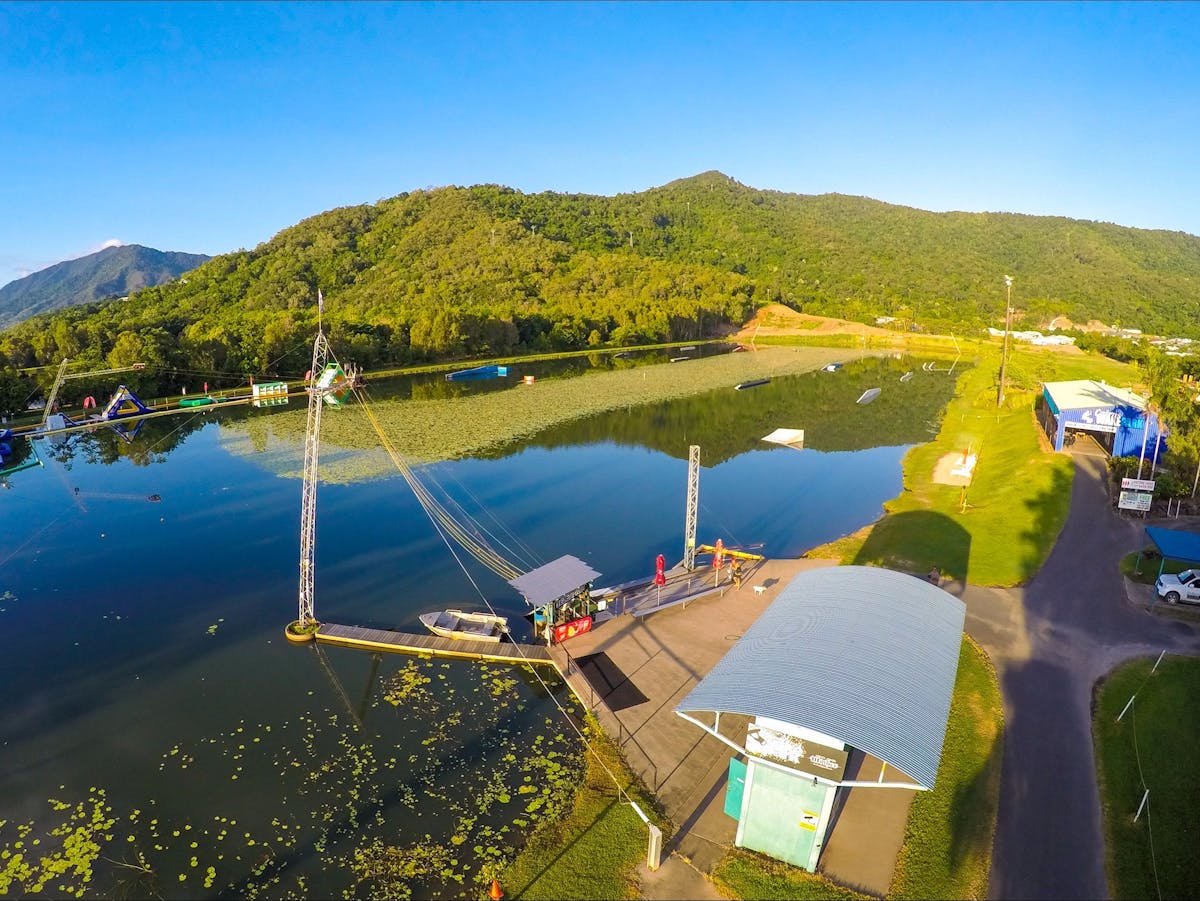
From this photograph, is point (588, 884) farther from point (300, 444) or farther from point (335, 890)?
point (300, 444)

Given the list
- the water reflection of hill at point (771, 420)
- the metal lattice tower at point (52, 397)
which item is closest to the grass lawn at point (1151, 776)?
the water reflection of hill at point (771, 420)

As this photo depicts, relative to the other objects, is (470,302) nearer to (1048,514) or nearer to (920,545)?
(920,545)

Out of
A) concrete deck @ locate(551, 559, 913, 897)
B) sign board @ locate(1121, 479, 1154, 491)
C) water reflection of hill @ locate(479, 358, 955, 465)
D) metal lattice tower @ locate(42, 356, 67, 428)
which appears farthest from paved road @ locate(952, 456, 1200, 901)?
metal lattice tower @ locate(42, 356, 67, 428)

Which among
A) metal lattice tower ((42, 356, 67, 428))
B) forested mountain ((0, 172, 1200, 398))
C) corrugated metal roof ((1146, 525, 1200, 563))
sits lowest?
corrugated metal roof ((1146, 525, 1200, 563))

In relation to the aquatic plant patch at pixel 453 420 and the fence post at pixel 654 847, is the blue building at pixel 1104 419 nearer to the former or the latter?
the fence post at pixel 654 847

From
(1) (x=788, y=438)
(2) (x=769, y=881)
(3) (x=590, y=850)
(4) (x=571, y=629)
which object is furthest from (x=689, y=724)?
(1) (x=788, y=438)

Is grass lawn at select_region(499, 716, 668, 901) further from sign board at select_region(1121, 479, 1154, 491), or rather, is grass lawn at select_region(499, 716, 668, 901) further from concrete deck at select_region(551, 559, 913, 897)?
sign board at select_region(1121, 479, 1154, 491)
